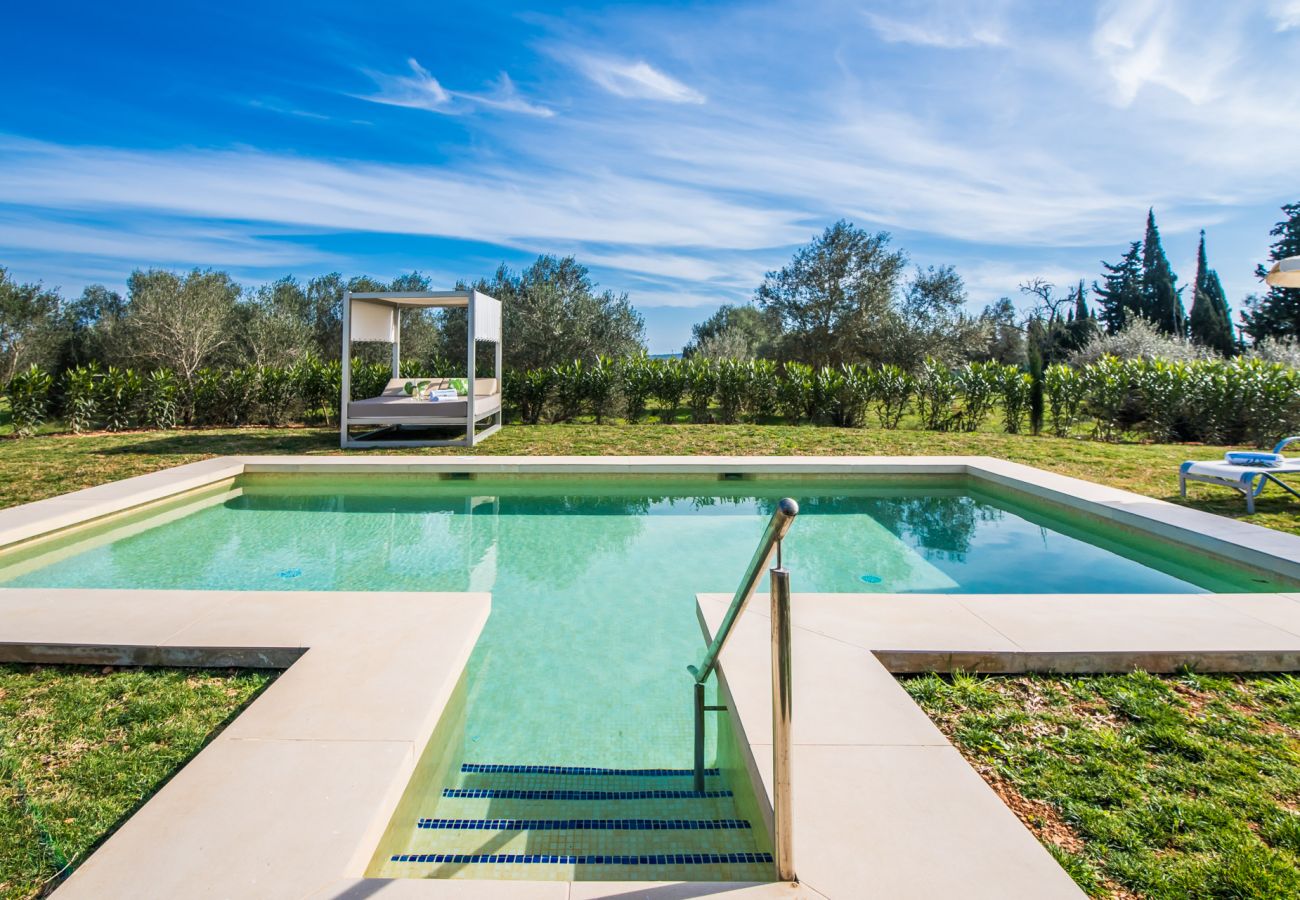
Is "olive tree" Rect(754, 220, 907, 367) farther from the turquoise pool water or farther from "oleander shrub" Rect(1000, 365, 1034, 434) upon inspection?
the turquoise pool water

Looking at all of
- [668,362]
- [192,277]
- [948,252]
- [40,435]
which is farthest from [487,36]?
[948,252]

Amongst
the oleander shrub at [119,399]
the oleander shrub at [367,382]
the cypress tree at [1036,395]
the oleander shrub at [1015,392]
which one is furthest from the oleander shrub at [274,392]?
the cypress tree at [1036,395]

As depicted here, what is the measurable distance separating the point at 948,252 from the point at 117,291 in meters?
26.2

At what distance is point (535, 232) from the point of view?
794 inches

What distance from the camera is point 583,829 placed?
85.0 inches

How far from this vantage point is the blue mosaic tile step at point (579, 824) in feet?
7.06

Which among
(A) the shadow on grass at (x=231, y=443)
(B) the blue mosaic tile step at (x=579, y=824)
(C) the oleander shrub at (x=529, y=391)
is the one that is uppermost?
(C) the oleander shrub at (x=529, y=391)

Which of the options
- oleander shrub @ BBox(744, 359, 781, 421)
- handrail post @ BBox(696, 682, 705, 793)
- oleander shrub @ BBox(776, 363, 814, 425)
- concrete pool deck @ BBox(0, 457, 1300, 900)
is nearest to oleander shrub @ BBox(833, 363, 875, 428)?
oleander shrub @ BBox(776, 363, 814, 425)

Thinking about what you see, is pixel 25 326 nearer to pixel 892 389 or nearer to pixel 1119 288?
pixel 892 389

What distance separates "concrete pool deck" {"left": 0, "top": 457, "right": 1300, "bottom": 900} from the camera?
1687 millimetres

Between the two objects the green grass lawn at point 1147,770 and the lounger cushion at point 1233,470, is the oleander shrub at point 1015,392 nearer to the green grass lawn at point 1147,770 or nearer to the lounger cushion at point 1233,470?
the lounger cushion at point 1233,470

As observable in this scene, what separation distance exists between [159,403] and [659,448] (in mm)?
8871

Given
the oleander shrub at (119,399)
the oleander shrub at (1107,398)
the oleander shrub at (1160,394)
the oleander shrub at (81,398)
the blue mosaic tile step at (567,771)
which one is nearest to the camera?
the blue mosaic tile step at (567,771)

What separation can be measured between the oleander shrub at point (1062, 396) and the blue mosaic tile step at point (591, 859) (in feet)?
42.2
